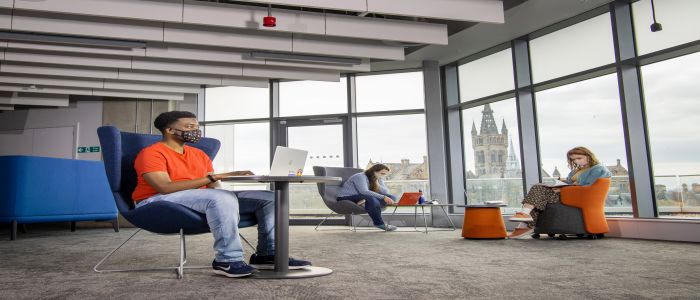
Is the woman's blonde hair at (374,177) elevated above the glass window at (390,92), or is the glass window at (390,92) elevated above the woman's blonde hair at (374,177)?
the glass window at (390,92)

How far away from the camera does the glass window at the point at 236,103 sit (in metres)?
8.55

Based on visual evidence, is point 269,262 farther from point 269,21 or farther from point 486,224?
point 269,21

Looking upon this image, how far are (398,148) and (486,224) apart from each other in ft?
11.2

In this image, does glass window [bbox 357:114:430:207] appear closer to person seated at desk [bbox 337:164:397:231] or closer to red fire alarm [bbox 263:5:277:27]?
person seated at desk [bbox 337:164:397:231]

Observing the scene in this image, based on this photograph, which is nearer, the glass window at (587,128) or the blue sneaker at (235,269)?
the blue sneaker at (235,269)

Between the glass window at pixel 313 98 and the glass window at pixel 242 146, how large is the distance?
58 centimetres

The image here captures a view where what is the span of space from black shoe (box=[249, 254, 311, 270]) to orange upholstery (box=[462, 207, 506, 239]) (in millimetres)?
2545

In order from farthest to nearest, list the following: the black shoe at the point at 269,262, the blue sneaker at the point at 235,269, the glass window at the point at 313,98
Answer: the glass window at the point at 313,98 < the black shoe at the point at 269,262 < the blue sneaker at the point at 235,269

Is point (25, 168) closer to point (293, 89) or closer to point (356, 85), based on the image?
point (293, 89)

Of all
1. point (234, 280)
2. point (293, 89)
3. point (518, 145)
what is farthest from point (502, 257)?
point (293, 89)

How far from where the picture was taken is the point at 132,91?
25.2ft

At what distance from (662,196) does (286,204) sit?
439 cm

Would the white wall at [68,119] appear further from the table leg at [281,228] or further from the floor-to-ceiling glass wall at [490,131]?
the table leg at [281,228]

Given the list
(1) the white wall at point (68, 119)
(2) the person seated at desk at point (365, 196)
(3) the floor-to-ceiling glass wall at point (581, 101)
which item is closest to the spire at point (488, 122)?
(3) the floor-to-ceiling glass wall at point (581, 101)
